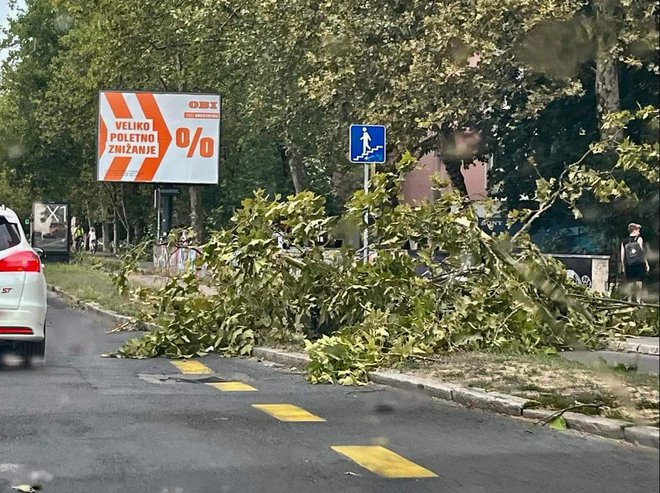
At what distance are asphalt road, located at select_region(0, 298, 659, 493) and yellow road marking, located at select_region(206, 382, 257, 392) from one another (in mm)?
38

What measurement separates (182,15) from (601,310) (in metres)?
31.7

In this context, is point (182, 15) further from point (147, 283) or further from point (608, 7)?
point (608, 7)

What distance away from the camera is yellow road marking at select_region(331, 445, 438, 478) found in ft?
20.1

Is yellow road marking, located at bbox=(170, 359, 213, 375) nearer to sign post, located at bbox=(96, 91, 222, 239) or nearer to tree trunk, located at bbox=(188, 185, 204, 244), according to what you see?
sign post, located at bbox=(96, 91, 222, 239)

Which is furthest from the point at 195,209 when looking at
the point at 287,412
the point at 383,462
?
the point at 383,462

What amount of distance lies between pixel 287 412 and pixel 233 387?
1.80 m

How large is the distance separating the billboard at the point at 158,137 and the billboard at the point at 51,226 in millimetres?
19806

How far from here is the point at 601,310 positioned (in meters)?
2.53

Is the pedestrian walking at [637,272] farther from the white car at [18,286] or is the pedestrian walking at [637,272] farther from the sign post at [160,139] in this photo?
the sign post at [160,139]

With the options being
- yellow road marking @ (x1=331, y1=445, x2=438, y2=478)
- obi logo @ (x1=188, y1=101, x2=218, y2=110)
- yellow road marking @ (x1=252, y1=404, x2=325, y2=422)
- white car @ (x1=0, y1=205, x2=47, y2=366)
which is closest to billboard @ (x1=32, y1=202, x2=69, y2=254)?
obi logo @ (x1=188, y1=101, x2=218, y2=110)

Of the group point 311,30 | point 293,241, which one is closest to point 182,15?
point 311,30

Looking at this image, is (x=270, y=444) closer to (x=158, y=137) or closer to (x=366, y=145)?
(x=366, y=145)

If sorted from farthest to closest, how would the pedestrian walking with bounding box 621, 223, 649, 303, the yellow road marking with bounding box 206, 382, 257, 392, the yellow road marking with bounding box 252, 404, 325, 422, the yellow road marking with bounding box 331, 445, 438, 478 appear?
the yellow road marking with bounding box 206, 382, 257, 392, the yellow road marking with bounding box 252, 404, 325, 422, the yellow road marking with bounding box 331, 445, 438, 478, the pedestrian walking with bounding box 621, 223, 649, 303

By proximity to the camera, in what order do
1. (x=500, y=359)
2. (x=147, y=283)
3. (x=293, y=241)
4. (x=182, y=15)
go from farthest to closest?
(x=182, y=15)
(x=147, y=283)
(x=293, y=241)
(x=500, y=359)
